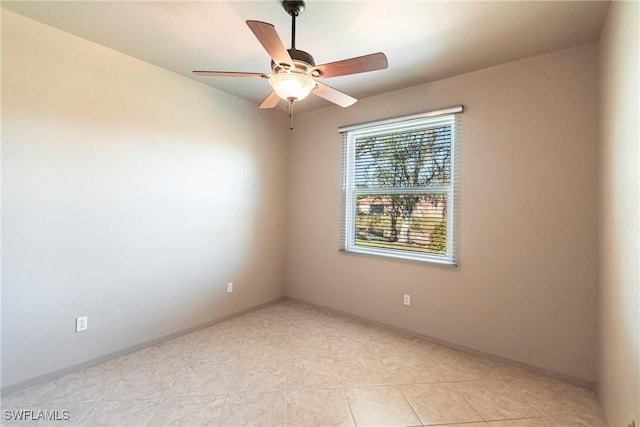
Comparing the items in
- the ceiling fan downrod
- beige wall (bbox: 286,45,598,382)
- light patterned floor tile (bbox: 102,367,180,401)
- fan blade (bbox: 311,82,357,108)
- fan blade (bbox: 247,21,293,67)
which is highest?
the ceiling fan downrod

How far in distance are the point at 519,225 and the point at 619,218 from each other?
2.67 feet

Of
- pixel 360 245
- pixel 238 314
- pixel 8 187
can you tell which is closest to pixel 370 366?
pixel 360 245

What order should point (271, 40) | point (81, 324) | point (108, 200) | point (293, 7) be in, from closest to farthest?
point (271, 40)
point (293, 7)
point (81, 324)
point (108, 200)

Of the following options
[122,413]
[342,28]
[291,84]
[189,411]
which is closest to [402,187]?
[342,28]

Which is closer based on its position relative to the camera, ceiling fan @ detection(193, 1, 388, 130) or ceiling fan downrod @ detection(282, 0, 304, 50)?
ceiling fan @ detection(193, 1, 388, 130)

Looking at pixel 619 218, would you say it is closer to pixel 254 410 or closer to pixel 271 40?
pixel 271 40

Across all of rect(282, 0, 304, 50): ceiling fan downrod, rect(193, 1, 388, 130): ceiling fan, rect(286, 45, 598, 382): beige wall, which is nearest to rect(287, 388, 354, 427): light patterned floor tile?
rect(286, 45, 598, 382): beige wall

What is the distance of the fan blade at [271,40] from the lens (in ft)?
4.27

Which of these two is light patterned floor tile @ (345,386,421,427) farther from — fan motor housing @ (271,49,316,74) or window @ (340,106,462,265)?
fan motor housing @ (271,49,316,74)

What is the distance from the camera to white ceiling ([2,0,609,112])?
1.81 m

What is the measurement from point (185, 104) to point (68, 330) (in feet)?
7.16

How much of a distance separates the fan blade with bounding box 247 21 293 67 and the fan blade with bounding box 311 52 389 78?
21 cm

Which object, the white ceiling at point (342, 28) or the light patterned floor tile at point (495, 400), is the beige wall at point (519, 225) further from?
the light patterned floor tile at point (495, 400)

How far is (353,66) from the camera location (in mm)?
1634
